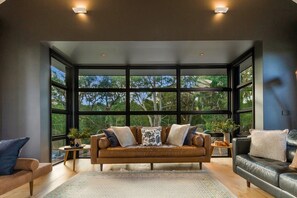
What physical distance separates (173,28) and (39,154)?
3376 millimetres

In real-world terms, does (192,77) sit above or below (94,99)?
above

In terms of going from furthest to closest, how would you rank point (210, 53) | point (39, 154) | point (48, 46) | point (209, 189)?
point (210, 53), point (48, 46), point (39, 154), point (209, 189)

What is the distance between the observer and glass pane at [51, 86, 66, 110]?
600 cm

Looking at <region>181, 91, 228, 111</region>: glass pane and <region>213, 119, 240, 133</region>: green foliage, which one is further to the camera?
<region>181, 91, 228, 111</region>: glass pane

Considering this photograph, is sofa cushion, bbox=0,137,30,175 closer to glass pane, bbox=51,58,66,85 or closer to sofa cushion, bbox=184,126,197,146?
glass pane, bbox=51,58,66,85

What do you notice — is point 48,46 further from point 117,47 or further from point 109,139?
point 109,139

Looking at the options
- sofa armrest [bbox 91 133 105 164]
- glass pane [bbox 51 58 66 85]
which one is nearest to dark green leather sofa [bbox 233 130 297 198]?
sofa armrest [bbox 91 133 105 164]

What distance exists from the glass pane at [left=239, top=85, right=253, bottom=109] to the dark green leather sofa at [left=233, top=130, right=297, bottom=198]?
212 centimetres

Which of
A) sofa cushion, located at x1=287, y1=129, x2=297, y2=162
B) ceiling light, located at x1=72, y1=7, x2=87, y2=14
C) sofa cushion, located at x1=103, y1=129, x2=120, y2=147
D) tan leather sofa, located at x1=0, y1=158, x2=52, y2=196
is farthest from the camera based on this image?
sofa cushion, located at x1=103, y1=129, x2=120, y2=147

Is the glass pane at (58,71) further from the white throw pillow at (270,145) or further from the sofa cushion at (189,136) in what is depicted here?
the white throw pillow at (270,145)

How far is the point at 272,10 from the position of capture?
5.05m

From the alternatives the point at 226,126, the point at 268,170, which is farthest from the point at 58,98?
the point at 268,170

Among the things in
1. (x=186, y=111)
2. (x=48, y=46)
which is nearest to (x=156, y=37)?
(x=48, y=46)

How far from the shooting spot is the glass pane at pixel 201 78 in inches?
281
